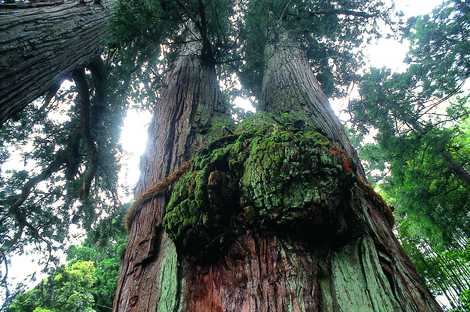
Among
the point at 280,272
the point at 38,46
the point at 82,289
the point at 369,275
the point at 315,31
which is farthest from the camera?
the point at 82,289

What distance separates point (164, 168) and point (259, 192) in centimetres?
116

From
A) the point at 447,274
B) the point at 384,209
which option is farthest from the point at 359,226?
the point at 447,274

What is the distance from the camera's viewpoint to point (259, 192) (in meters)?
1.46

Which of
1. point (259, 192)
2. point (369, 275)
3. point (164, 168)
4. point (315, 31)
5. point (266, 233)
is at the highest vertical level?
point (315, 31)

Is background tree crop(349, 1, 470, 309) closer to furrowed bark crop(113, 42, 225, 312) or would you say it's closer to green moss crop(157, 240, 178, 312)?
furrowed bark crop(113, 42, 225, 312)

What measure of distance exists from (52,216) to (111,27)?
144 inches

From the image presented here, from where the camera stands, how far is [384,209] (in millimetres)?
1984

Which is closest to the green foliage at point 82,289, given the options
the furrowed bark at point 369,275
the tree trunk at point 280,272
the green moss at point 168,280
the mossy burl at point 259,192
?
the tree trunk at point 280,272

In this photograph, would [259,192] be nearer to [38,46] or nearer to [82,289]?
[38,46]

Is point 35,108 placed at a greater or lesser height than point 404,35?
lesser

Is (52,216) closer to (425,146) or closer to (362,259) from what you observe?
(362,259)

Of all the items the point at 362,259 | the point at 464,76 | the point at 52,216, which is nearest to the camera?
the point at 362,259

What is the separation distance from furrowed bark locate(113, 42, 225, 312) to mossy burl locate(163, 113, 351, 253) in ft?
0.93

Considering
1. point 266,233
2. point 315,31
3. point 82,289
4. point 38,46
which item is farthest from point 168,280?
point 82,289
